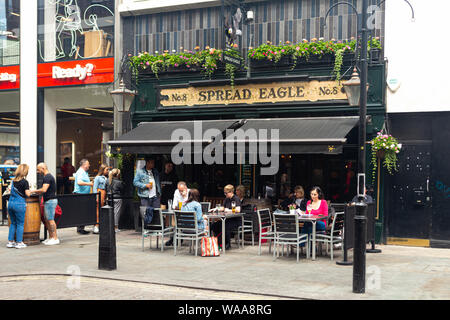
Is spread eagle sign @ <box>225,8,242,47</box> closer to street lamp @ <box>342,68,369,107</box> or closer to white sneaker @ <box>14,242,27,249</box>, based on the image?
street lamp @ <box>342,68,369,107</box>

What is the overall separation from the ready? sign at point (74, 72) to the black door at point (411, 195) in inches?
347

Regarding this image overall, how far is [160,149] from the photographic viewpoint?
12508 millimetres

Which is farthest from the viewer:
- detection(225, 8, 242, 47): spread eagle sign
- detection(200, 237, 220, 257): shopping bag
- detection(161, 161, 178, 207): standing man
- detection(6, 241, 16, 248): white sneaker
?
detection(161, 161, 178, 207): standing man

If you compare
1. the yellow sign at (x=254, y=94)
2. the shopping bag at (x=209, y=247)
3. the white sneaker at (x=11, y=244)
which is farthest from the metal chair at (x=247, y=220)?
the white sneaker at (x=11, y=244)

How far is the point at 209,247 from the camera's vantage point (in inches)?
408

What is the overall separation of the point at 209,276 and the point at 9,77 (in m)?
11.3

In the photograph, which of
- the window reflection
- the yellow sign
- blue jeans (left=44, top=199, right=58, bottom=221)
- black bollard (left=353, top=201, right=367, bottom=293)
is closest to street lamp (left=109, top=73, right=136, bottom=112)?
the yellow sign

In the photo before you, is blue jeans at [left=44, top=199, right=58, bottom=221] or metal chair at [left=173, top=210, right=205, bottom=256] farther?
blue jeans at [left=44, top=199, right=58, bottom=221]

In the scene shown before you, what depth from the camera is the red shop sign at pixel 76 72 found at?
49.2 ft

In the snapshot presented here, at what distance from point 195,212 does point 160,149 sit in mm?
2758

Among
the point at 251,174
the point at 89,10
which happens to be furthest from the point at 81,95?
the point at 251,174

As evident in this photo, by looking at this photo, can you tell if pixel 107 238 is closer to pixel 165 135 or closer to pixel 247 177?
pixel 165 135

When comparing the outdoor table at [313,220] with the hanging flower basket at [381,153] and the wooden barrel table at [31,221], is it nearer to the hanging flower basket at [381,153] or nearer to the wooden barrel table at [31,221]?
the hanging flower basket at [381,153]

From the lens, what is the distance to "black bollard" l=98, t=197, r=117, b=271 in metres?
8.61
